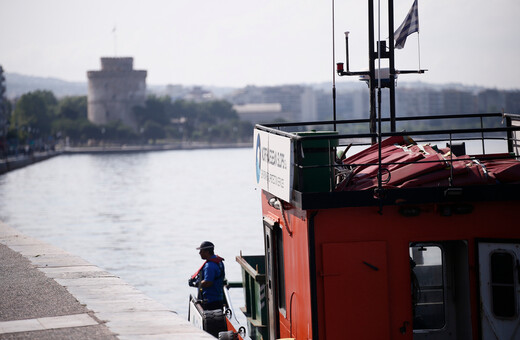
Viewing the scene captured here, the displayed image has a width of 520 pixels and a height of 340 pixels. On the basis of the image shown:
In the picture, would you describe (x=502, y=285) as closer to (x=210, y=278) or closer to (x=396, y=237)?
(x=396, y=237)

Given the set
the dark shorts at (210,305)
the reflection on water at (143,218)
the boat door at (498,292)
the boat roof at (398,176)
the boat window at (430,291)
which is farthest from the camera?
the reflection on water at (143,218)

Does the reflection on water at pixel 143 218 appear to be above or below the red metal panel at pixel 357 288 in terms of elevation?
below

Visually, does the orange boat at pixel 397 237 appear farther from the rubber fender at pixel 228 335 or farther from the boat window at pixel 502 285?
the rubber fender at pixel 228 335

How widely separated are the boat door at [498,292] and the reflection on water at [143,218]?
22520mm

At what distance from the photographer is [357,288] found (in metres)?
10.3

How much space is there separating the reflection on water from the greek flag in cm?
2060

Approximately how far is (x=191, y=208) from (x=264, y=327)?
249 ft

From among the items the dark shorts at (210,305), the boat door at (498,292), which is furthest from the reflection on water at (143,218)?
the boat door at (498,292)

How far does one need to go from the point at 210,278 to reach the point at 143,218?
213 ft

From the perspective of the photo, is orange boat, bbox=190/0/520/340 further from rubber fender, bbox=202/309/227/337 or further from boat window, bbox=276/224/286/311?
rubber fender, bbox=202/309/227/337

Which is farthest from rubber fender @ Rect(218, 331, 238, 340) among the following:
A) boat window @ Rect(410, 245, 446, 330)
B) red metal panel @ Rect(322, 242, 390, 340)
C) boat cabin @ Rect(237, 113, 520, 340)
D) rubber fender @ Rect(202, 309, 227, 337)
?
boat window @ Rect(410, 245, 446, 330)

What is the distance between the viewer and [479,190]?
402 inches

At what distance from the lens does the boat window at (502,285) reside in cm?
1023

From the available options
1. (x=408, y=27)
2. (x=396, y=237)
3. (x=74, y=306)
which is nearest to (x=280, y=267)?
(x=396, y=237)
